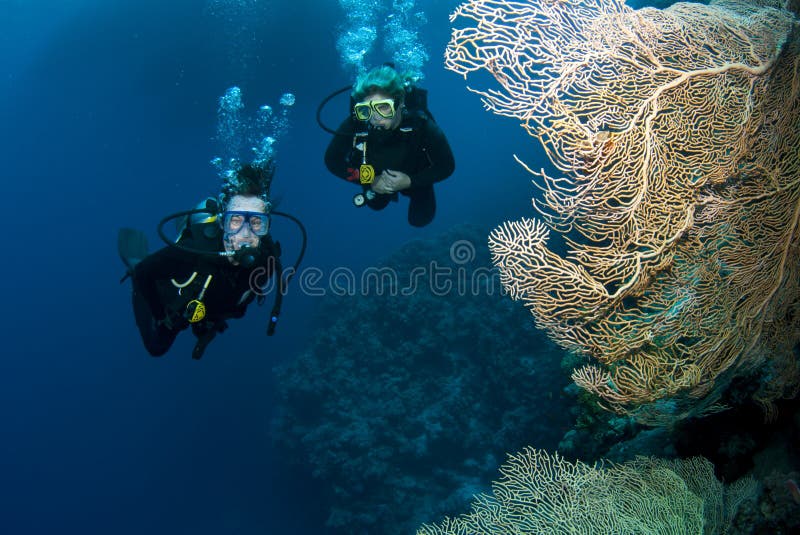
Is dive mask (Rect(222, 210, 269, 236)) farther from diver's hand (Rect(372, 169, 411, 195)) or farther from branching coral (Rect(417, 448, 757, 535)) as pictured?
branching coral (Rect(417, 448, 757, 535))

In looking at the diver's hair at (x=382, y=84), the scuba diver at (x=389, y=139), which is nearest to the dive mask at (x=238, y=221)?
the scuba diver at (x=389, y=139)

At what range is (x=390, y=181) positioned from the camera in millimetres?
4445

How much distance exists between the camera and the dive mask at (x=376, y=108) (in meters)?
4.07

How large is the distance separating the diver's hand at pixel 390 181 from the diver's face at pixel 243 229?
1276 mm

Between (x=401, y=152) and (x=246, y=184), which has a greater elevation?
(x=401, y=152)

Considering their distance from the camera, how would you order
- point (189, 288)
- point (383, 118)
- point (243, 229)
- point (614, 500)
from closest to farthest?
1. point (614, 500)
2. point (189, 288)
3. point (243, 229)
4. point (383, 118)

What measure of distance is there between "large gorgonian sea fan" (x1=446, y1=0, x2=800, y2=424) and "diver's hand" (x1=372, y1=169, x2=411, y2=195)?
1552mm

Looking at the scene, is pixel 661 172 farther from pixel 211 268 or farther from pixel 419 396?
pixel 419 396

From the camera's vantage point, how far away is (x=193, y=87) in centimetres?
2723

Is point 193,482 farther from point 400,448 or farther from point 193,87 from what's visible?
point 193,87

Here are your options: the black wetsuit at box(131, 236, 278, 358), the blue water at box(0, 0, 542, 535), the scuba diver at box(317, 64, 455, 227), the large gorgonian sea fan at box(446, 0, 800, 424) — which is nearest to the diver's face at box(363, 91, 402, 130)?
the scuba diver at box(317, 64, 455, 227)

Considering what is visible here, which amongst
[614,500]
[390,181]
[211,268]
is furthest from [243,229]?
[614,500]

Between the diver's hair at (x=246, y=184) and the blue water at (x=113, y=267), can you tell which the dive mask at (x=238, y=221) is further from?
the blue water at (x=113, y=267)

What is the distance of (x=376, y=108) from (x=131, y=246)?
12.7ft
